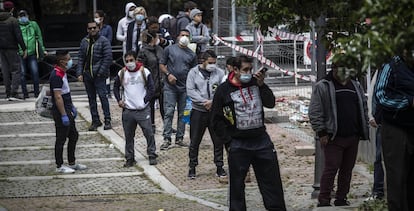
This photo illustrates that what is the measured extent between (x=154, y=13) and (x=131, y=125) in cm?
1255

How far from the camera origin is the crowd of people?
8.51 m

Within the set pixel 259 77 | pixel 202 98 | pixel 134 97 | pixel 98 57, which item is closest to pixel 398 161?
pixel 259 77

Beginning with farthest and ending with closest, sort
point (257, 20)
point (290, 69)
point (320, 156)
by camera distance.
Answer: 1. point (290, 69)
2. point (320, 156)
3. point (257, 20)

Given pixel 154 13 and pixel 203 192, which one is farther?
pixel 154 13

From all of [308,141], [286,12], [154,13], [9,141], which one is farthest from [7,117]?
[286,12]

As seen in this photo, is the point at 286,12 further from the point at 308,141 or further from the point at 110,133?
the point at 110,133

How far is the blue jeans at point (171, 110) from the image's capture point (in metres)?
15.4

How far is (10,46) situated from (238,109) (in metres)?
11.1

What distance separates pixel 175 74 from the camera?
50.6 ft

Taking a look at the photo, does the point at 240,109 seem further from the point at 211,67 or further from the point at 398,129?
the point at 211,67

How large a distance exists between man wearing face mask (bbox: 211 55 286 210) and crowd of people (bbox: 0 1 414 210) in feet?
A: 0.03

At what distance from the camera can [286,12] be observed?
8.79m

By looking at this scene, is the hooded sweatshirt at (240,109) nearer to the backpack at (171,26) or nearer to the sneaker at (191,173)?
the sneaker at (191,173)

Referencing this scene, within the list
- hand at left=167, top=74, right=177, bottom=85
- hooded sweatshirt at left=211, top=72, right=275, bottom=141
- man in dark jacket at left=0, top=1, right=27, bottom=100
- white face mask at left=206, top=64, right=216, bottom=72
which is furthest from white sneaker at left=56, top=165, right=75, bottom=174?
man in dark jacket at left=0, top=1, right=27, bottom=100
